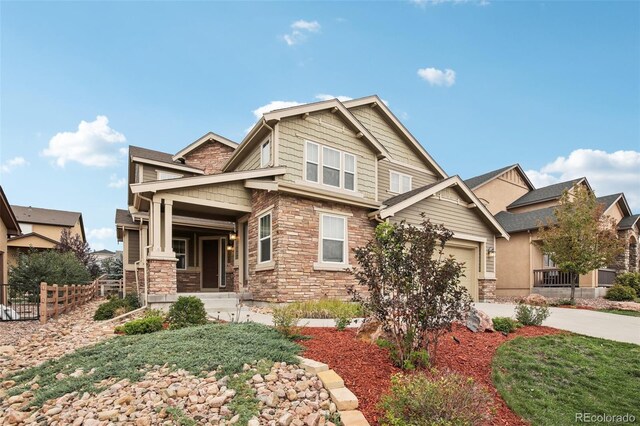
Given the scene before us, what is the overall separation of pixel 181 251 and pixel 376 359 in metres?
14.5

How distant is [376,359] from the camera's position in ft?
16.3

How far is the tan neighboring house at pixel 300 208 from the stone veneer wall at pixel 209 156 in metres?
3.30

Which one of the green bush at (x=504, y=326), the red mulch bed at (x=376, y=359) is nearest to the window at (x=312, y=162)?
the red mulch bed at (x=376, y=359)

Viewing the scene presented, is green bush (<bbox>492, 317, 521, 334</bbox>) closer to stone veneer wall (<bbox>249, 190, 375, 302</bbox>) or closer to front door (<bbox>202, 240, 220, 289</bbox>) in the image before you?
stone veneer wall (<bbox>249, 190, 375, 302</bbox>)

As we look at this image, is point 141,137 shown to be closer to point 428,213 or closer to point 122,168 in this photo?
point 122,168

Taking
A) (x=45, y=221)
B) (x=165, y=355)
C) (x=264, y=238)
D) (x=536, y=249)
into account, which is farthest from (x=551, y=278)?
(x=45, y=221)

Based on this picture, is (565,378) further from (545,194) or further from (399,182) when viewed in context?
(545,194)

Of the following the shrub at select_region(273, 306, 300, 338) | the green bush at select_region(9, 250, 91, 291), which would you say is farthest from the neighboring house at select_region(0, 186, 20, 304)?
the shrub at select_region(273, 306, 300, 338)

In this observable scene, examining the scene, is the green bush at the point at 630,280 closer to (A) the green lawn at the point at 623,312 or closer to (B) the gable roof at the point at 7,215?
(A) the green lawn at the point at 623,312

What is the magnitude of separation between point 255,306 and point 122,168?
15124 millimetres

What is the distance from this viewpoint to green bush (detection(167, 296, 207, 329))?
24.3 feet

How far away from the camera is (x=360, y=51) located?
14.4m

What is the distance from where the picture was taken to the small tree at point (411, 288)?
15.4ft

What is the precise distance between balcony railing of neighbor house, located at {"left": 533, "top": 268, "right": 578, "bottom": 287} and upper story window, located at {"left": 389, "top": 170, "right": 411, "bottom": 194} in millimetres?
8077
